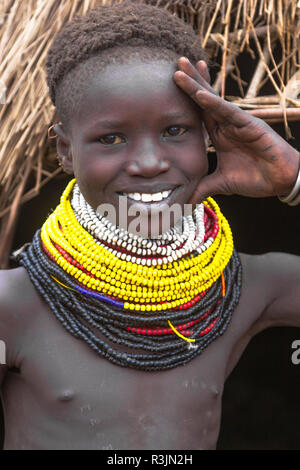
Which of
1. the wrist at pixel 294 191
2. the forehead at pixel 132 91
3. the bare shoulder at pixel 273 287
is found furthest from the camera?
the bare shoulder at pixel 273 287

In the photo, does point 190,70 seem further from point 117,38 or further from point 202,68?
point 117,38

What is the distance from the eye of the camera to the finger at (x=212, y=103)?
1384mm

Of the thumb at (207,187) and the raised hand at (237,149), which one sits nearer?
the raised hand at (237,149)

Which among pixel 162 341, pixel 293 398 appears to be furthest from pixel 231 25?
pixel 293 398

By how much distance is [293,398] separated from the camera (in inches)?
111

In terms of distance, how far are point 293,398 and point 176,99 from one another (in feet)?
6.18

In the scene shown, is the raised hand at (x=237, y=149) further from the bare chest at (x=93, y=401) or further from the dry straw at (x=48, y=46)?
the bare chest at (x=93, y=401)

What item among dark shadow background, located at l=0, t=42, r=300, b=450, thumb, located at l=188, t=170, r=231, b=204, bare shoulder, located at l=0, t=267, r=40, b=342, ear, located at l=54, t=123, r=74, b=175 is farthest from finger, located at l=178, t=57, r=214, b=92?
dark shadow background, located at l=0, t=42, r=300, b=450

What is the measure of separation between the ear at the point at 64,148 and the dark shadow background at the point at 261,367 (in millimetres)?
938

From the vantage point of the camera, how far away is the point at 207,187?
5.08 feet

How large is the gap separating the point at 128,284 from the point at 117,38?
60 centimetres

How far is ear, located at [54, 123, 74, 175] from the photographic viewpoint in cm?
155

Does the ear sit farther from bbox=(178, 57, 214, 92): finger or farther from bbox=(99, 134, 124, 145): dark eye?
bbox=(178, 57, 214, 92): finger

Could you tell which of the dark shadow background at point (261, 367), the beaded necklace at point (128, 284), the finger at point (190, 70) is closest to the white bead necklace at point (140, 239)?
the beaded necklace at point (128, 284)
